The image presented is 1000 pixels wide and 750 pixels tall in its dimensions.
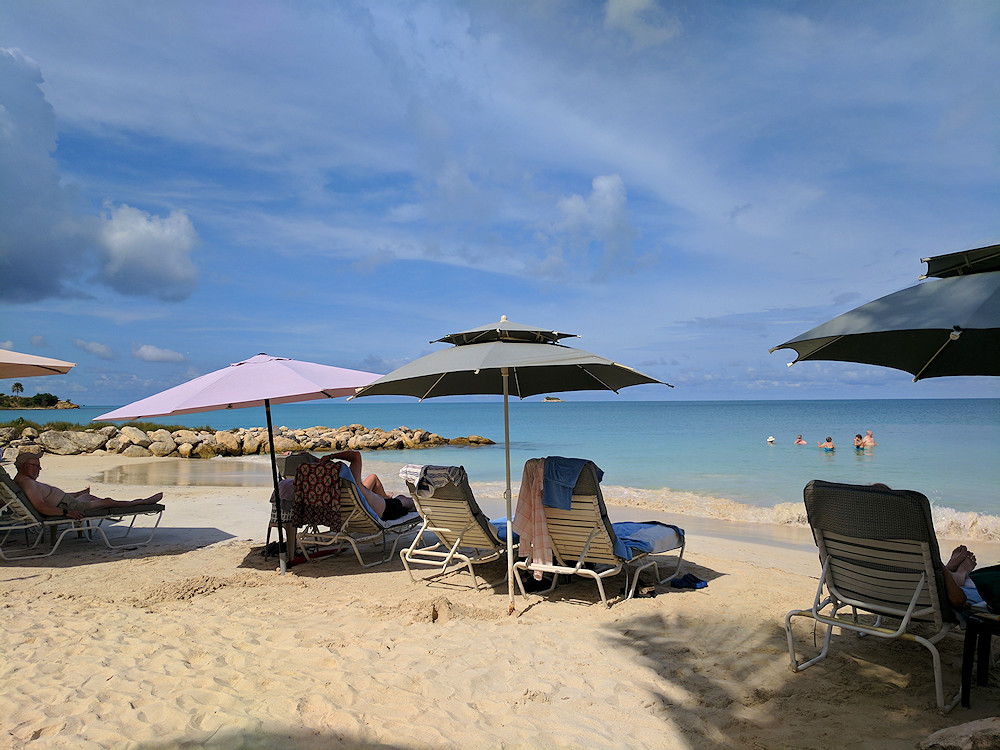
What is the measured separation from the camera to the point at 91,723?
276 cm

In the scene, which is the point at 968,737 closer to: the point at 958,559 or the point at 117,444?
the point at 958,559

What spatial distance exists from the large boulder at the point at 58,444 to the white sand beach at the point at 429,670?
56.6 ft

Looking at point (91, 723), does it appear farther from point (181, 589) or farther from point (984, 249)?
point (984, 249)

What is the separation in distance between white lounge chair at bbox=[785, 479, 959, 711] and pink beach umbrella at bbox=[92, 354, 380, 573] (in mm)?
4290

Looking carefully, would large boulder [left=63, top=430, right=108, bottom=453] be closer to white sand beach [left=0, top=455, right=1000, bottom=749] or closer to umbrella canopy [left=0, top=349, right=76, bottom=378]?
umbrella canopy [left=0, top=349, right=76, bottom=378]

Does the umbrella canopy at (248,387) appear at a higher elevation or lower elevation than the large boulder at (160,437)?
higher

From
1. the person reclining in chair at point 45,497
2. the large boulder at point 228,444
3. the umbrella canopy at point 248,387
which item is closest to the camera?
the umbrella canopy at point 248,387

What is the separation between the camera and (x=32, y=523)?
21.6 feet

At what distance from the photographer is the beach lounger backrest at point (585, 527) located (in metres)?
4.64

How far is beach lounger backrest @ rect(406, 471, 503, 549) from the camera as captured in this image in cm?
520

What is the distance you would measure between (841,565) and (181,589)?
5098 millimetres

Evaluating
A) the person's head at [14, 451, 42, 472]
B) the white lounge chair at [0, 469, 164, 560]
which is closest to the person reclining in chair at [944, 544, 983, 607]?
the white lounge chair at [0, 469, 164, 560]

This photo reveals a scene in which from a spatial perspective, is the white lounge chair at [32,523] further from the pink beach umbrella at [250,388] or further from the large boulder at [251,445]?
the large boulder at [251,445]

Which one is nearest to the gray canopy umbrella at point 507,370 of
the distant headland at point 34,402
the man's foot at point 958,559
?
the man's foot at point 958,559
